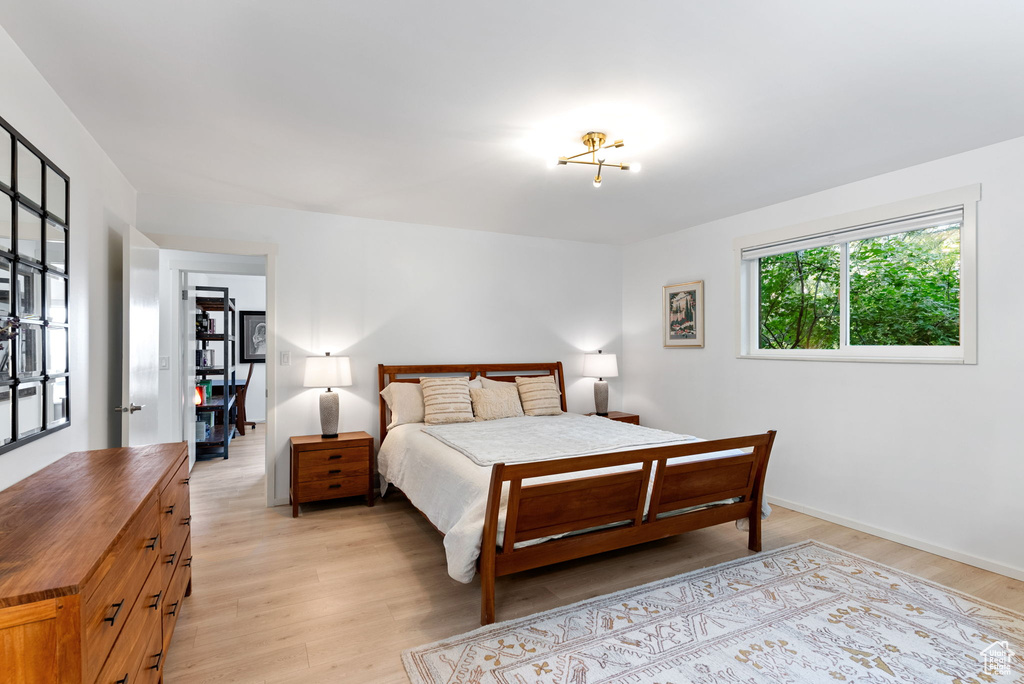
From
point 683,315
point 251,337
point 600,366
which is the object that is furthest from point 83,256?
point 251,337

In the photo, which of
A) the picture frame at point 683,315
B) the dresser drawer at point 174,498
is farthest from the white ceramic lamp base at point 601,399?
the dresser drawer at point 174,498

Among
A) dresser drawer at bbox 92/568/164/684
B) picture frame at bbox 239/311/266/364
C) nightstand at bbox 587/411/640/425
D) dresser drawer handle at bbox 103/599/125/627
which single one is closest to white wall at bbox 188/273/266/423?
picture frame at bbox 239/311/266/364

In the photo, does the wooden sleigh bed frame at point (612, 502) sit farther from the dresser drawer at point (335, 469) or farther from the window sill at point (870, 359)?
the dresser drawer at point (335, 469)

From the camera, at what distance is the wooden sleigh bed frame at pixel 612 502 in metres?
2.30

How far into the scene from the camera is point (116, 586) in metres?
1.30

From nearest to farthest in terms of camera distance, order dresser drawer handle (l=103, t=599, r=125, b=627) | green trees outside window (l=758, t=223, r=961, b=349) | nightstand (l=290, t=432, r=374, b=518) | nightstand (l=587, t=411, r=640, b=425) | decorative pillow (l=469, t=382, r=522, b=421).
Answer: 1. dresser drawer handle (l=103, t=599, r=125, b=627)
2. green trees outside window (l=758, t=223, r=961, b=349)
3. nightstand (l=290, t=432, r=374, b=518)
4. decorative pillow (l=469, t=382, r=522, b=421)
5. nightstand (l=587, t=411, r=640, b=425)

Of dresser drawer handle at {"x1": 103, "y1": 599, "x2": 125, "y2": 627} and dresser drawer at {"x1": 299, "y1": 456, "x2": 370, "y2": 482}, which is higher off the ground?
dresser drawer handle at {"x1": 103, "y1": 599, "x2": 125, "y2": 627}

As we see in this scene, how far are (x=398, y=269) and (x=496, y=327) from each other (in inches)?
43.3

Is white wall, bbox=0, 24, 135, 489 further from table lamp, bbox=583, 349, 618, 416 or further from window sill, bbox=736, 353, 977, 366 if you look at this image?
window sill, bbox=736, 353, 977, 366

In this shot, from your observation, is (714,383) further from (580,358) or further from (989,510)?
(989,510)

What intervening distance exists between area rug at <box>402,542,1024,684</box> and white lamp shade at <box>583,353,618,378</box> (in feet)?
8.35

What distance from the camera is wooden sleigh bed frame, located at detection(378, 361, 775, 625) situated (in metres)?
2.30

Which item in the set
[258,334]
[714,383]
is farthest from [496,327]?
[258,334]

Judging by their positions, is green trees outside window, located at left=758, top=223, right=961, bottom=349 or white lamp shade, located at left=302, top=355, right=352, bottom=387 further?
white lamp shade, located at left=302, top=355, right=352, bottom=387
